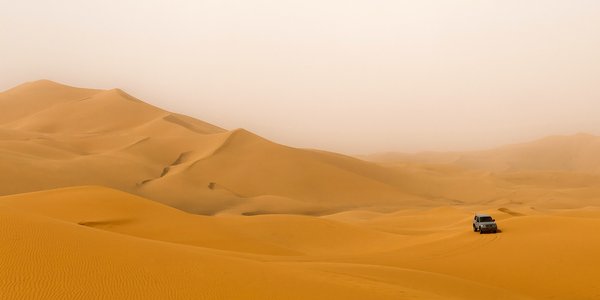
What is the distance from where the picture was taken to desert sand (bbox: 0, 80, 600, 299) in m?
7.22

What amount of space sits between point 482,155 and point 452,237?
160m

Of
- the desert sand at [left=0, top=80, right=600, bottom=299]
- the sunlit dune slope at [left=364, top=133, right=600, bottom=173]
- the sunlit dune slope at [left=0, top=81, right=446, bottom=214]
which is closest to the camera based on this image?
the desert sand at [left=0, top=80, right=600, bottom=299]

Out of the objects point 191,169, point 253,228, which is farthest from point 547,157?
point 253,228

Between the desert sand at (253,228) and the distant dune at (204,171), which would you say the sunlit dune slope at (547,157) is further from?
the desert sand at (253,228)

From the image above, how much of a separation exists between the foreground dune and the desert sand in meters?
0.04

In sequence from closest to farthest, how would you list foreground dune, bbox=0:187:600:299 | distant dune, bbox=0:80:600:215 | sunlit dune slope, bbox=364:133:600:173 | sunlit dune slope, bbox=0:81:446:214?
foreground dune, bbox=0:187:600:299 < sunlit dune slope, bbox=0:81:446:214 < distant dune, bbox=0:80:600:215 < sunlit dune slope, bbox=364:133:600:173

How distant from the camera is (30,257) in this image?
6773 mm

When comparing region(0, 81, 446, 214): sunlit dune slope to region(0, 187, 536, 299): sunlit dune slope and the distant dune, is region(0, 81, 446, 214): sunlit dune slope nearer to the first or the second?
the distant dune

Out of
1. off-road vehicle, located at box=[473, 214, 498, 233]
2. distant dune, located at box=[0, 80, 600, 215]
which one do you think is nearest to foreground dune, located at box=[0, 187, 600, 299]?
off-road vehicle, located at box=[473, 214, 498, 233]

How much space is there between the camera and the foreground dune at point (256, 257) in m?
6.69

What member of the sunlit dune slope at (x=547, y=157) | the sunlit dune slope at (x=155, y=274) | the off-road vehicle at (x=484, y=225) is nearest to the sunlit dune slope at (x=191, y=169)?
the off-road vehicle at (x=484, y=225)

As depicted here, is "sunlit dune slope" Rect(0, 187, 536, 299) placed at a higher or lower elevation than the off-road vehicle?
higher

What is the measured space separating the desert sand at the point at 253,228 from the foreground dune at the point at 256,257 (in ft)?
0.14

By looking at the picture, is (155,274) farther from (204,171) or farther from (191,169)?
(204,171)
